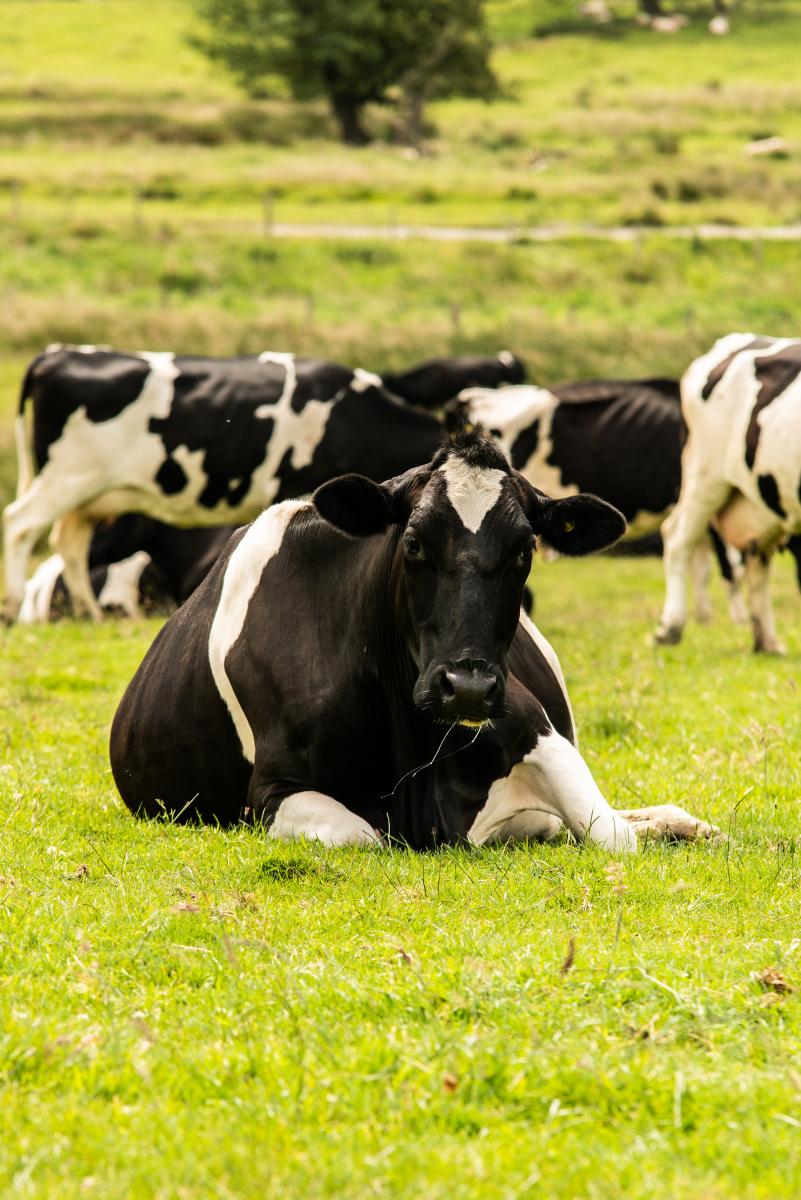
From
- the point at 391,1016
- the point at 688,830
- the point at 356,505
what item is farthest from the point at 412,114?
the point at 391,1016

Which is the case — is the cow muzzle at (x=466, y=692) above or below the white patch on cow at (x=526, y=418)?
above

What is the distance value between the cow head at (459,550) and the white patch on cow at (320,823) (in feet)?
2.20

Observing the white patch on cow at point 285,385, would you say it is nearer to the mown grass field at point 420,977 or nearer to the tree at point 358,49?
the mown grass field at point 420,977

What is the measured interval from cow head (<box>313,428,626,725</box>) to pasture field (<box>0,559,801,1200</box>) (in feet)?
2.26

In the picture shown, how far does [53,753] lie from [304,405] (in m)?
7.91

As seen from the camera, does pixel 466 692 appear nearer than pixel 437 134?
Yes

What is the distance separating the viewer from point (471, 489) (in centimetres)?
620

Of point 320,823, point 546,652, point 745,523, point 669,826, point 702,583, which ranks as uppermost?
point 546,652

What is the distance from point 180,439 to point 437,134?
53.5m

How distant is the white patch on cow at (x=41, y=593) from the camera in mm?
16672

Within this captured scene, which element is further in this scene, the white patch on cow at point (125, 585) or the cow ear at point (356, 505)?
the white patch on cow at point (125, 585)

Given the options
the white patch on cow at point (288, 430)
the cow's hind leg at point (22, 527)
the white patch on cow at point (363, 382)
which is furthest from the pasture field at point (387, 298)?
the white patch on cow at point (363, 382)

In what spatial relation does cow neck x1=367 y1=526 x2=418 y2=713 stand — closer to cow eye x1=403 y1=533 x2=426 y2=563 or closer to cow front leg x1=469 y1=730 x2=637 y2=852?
cow eye x1=403 y1=533 x2=426 y2=563

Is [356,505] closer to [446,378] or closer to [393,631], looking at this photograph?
[393,631]
